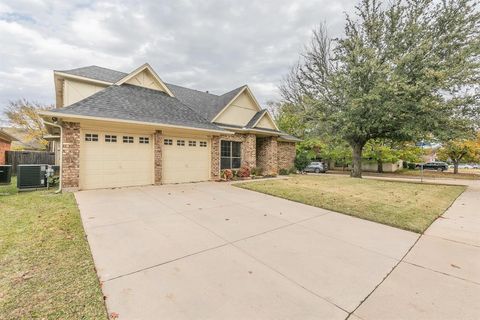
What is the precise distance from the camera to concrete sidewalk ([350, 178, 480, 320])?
87.7 inches

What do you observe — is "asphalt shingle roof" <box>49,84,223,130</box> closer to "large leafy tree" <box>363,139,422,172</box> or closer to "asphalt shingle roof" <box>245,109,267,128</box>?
"asphalt shingle roof" <box>245,109,267,128</box>

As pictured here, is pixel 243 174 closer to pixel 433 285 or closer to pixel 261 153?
pixel 261 153

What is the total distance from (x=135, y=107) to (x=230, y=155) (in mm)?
6239

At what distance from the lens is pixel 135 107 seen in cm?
979

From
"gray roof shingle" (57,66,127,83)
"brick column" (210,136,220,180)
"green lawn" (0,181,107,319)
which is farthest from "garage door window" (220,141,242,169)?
"green lawn" (0,181,107,319)

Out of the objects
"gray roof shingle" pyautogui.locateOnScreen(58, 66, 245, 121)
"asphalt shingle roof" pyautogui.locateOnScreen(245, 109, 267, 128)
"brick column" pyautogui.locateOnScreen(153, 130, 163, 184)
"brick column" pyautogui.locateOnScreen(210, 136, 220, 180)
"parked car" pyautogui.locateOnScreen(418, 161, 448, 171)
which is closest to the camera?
"brick column" pyautogui.locateOnScreen(153, 130, 163, 184)

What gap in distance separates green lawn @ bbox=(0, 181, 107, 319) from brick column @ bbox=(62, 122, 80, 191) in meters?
3.00

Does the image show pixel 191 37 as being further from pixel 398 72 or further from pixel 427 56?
pixel 427 56

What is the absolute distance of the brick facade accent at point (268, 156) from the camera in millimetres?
15484

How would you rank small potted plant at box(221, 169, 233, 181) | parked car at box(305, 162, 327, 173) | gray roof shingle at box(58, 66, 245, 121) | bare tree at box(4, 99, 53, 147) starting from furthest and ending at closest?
parked car at box(305, 162, 327, 173), bare tree at box(4, 99, 53, 147), small potted plant at box(221, 169, 233, 181), gray roof shingle at box(58, 66, 245, 121)

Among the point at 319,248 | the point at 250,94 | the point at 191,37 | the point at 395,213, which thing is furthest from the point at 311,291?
the point at 191,37

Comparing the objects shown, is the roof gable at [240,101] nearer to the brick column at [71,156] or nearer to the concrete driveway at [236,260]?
the brick column at [71,156]

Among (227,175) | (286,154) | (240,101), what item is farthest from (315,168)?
Answer: (227,175)

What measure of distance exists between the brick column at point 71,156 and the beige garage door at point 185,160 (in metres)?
3.33
